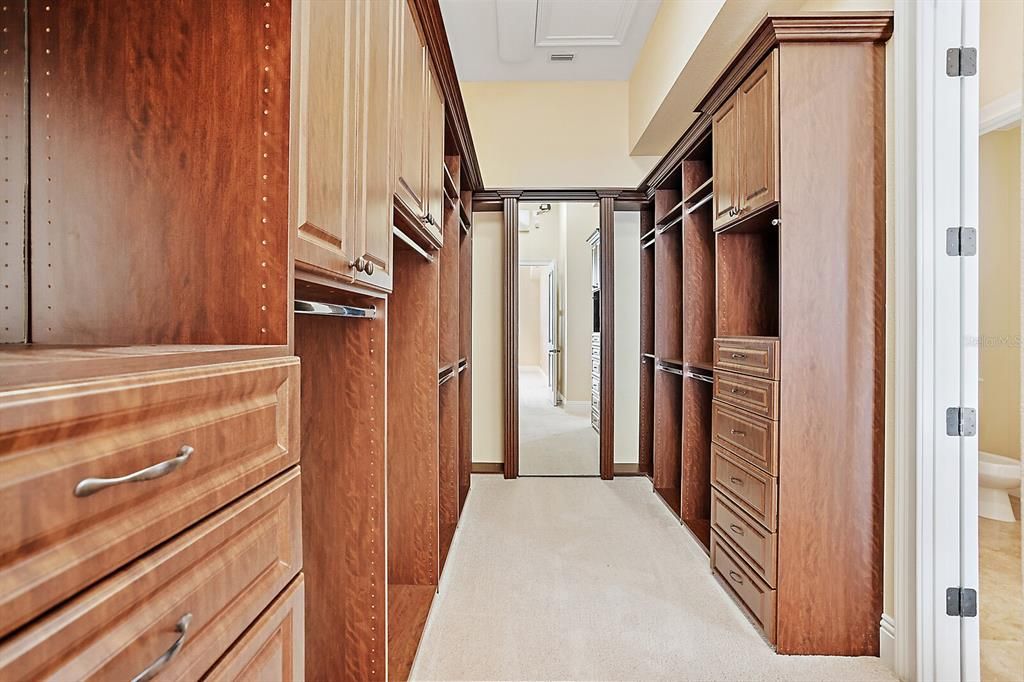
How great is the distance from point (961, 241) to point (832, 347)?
0.50m

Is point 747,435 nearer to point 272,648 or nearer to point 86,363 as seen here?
point 272,648

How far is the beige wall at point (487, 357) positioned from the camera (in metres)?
4.70

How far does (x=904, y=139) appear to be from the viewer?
1.90 meters

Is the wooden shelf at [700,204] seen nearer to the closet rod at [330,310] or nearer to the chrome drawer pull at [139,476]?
the closet rod at [330,310]

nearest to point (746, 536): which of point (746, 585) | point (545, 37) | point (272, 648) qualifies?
point (746, 585)

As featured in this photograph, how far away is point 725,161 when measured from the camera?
261cm

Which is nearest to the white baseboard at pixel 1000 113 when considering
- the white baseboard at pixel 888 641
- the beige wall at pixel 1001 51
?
the beige wall at pixel 1001 51

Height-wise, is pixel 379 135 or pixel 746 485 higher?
pixel 379 135

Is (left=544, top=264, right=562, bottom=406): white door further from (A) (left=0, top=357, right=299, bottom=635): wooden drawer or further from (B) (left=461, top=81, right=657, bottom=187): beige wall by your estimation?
(A) (left=0, top=357, right=299, bottom=635): wooden drawer

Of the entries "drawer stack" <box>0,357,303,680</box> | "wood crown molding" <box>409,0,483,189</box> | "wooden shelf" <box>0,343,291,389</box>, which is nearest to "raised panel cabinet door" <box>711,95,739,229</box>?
"wood crown molding" <box>409,0,483,189</box>

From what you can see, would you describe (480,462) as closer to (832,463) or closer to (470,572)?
(470,572)

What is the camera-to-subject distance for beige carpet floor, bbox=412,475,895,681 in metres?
1.97

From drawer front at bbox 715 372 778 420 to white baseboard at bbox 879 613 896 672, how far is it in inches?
30.6

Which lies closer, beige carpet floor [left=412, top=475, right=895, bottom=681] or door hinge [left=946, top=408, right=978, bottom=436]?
door hinge [left=946, top=408, right=978, bottom=436]
